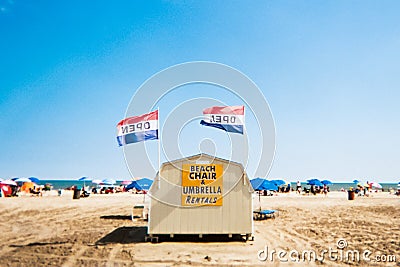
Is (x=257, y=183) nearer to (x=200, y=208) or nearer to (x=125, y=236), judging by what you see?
(x=200, y=208)

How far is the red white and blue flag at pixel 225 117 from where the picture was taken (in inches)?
548

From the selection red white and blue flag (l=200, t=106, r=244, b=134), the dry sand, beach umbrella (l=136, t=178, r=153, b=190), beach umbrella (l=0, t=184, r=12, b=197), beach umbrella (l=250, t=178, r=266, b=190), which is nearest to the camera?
the dry sand

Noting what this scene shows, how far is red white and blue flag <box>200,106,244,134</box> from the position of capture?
45.6 ft

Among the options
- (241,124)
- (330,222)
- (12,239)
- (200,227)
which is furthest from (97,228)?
(330,222)

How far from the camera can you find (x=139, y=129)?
14.0 m

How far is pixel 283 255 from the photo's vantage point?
34.8 ft

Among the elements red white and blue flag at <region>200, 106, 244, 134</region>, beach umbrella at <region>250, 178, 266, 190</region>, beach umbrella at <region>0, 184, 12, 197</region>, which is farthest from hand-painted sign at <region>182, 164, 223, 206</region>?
beach umbrella at <region>0, 184, 12, 197</region>

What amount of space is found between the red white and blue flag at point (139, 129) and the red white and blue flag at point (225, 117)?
2.34m

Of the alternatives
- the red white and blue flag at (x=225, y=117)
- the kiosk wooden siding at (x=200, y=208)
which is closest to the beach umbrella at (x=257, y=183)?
the red white and blue flag at (x=225, y=117)

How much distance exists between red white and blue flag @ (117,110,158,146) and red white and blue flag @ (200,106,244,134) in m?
2.34

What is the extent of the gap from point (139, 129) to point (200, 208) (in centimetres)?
434

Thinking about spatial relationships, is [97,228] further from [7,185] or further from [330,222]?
[7,185]

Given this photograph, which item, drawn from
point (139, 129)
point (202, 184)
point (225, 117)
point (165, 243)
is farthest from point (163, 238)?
point (225, 117)

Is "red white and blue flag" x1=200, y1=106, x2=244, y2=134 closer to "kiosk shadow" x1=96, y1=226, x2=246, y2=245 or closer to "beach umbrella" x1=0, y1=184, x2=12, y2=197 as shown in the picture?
"kiosk shadow" x1=96, y1=226, x2=246, y2=245
